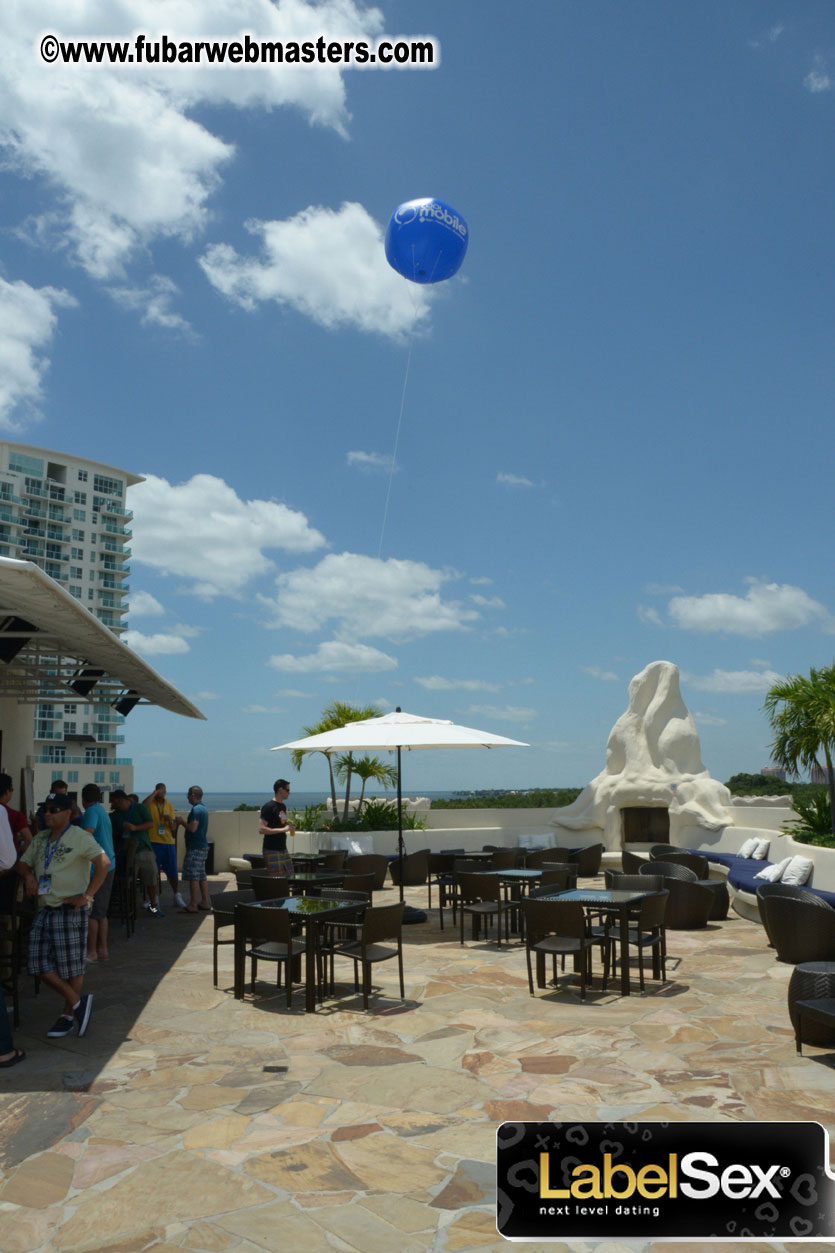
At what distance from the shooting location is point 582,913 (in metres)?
7.01


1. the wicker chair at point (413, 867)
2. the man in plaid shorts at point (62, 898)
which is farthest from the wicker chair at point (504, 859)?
the man in plaid shorts at point (62, 898)

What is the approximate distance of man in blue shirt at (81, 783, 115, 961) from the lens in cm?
759

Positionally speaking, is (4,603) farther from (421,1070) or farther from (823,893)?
(823,893)

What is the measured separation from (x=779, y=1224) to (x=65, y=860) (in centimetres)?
440

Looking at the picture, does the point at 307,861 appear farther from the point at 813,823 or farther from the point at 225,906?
the point at 813,823

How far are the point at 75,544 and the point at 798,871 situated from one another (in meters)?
88.8

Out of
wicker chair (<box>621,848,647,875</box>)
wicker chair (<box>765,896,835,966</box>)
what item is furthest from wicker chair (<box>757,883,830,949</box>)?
wicker chair (<box>621,848,647,875</box>)

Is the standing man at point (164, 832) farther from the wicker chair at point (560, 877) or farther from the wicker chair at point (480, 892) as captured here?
the wicker chair at point (560, 877)

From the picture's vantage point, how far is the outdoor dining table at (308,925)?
22.2 ft

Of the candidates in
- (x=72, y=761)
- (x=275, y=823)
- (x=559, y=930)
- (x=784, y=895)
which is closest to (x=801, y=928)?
(x=784, y=895)

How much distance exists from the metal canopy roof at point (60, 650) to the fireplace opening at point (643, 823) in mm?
10256

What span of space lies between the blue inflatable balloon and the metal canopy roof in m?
6.00

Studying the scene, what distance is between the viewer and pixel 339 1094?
4.84 metres

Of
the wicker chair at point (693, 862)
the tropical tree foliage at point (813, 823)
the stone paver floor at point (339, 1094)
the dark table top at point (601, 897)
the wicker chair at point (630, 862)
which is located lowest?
the stone paver floor at point (339, 1094)
